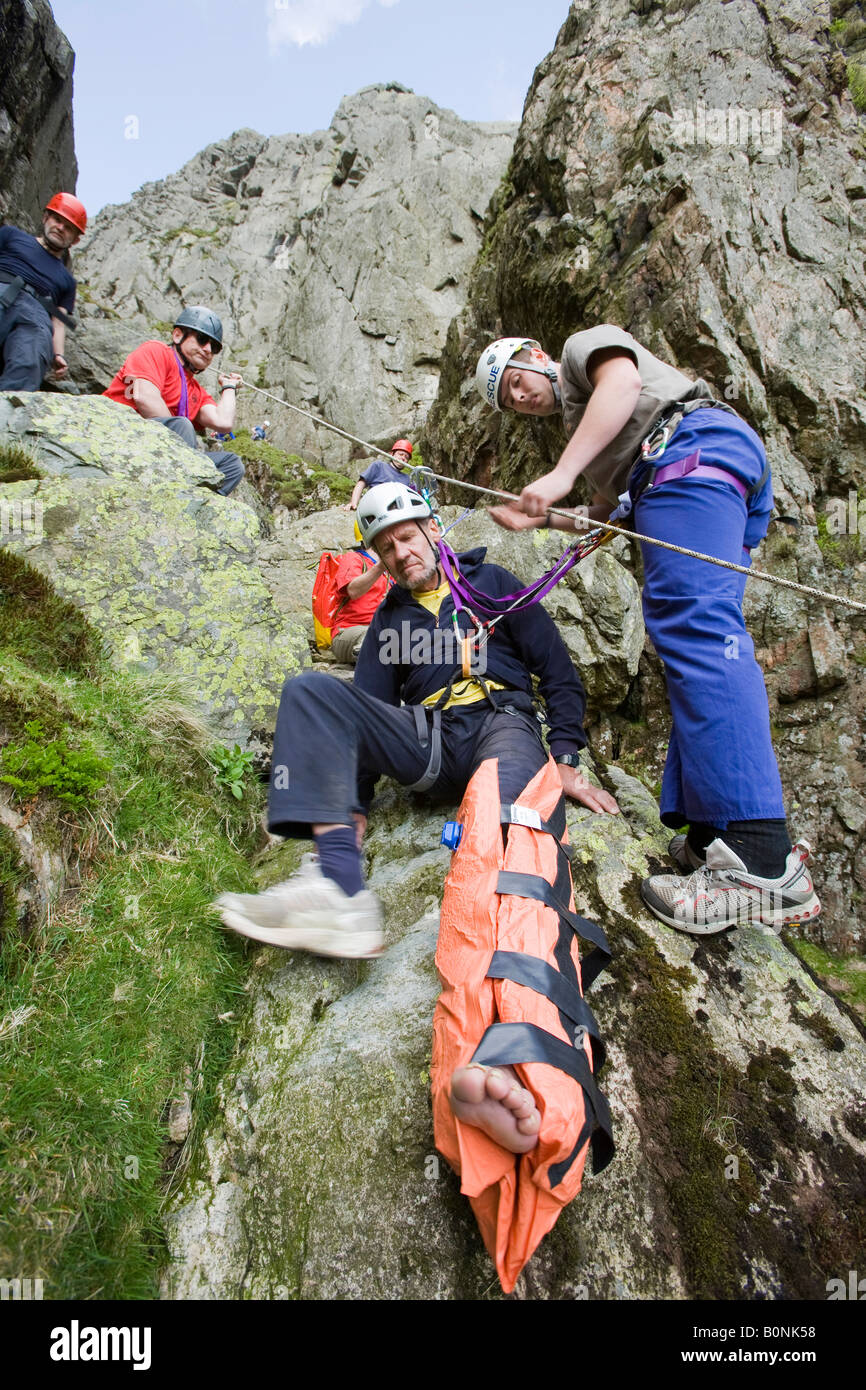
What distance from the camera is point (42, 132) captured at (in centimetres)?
1245

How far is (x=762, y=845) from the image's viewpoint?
3.08 m

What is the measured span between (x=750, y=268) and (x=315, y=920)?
8154 millimetres

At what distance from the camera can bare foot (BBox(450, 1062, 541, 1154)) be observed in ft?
6.46

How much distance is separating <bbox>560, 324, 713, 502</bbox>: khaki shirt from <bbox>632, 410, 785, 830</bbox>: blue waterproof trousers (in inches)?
6.7

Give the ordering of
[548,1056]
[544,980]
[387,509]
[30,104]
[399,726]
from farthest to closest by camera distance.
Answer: [30,104]
[387,509]
[399,726]
[544,980]
[548,1056]

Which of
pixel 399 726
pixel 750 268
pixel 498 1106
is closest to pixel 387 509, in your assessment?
pixel 399 726

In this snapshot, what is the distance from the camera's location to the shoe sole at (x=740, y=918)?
3121 millimetres

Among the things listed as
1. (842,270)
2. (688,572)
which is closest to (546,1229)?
(688,572)

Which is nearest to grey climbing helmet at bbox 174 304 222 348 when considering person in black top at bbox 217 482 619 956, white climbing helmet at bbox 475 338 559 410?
person in black top at bbox 217 482 619 956
